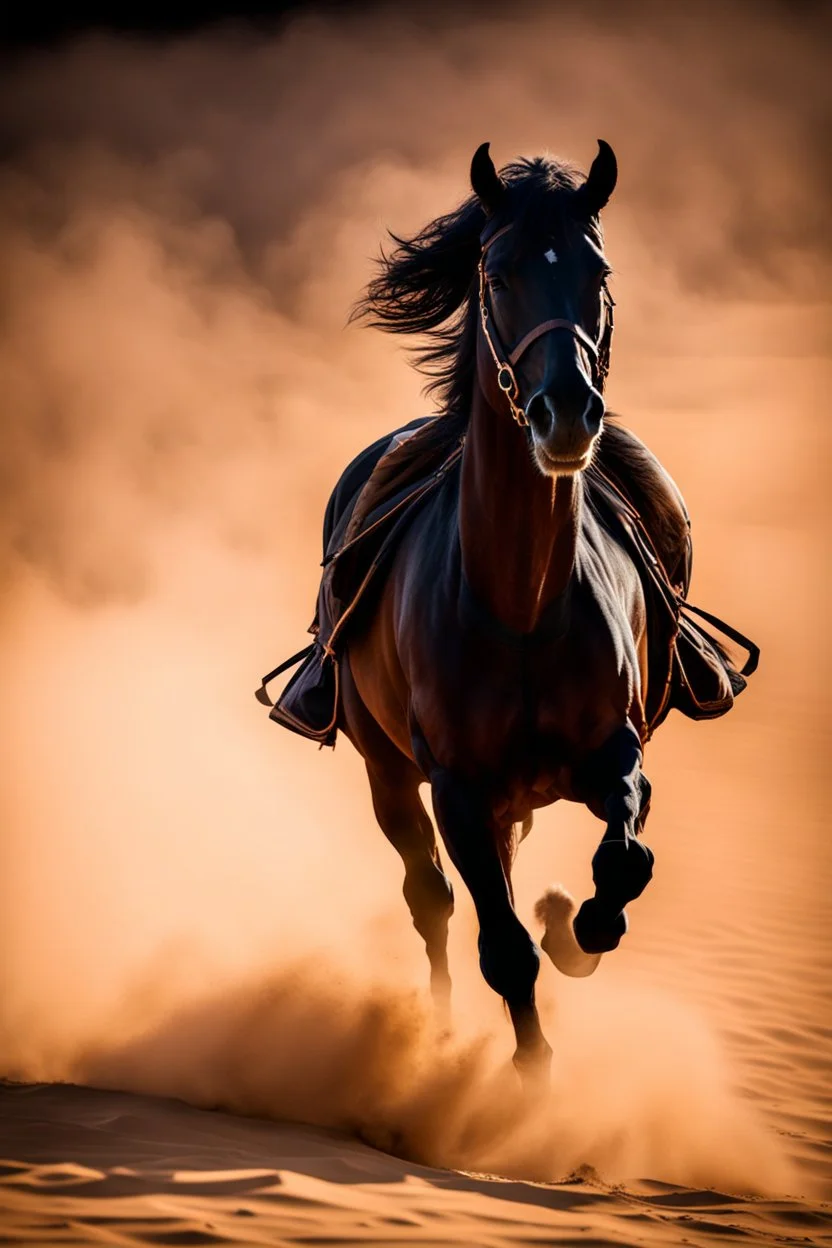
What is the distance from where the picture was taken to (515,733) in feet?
14.2

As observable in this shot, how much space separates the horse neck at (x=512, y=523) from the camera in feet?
13.5

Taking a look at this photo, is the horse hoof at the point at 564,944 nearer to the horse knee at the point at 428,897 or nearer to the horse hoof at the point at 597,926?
the horse hoof at the point at 597,926

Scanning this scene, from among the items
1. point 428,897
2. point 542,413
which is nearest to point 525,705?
point 542,413

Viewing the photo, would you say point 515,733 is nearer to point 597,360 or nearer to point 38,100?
point 597,360

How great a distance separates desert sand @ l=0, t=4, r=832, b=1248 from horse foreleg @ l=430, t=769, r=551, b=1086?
224 millimetres

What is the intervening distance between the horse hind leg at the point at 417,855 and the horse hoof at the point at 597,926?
1.91 metres

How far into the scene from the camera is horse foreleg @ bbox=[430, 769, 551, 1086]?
13.9ft

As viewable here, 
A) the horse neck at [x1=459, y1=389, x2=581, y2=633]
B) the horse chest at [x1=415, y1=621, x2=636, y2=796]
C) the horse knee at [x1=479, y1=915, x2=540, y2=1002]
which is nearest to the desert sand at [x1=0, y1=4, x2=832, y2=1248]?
the horse knee at [x1=479, y1=915, x2=540, y2=1002]

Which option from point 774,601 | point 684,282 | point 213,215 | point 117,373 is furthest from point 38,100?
point 774,601

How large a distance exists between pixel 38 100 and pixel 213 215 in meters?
4.68

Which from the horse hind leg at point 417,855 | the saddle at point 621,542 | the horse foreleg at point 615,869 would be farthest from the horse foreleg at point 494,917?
the horse hind leg at point 417,855

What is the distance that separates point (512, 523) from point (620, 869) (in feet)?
3.42

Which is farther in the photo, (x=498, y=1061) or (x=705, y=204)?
(x=705, y=204)

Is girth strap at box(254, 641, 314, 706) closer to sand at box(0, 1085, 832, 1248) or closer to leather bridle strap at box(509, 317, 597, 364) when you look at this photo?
sand at box(0, 1085, 832, 1248)
